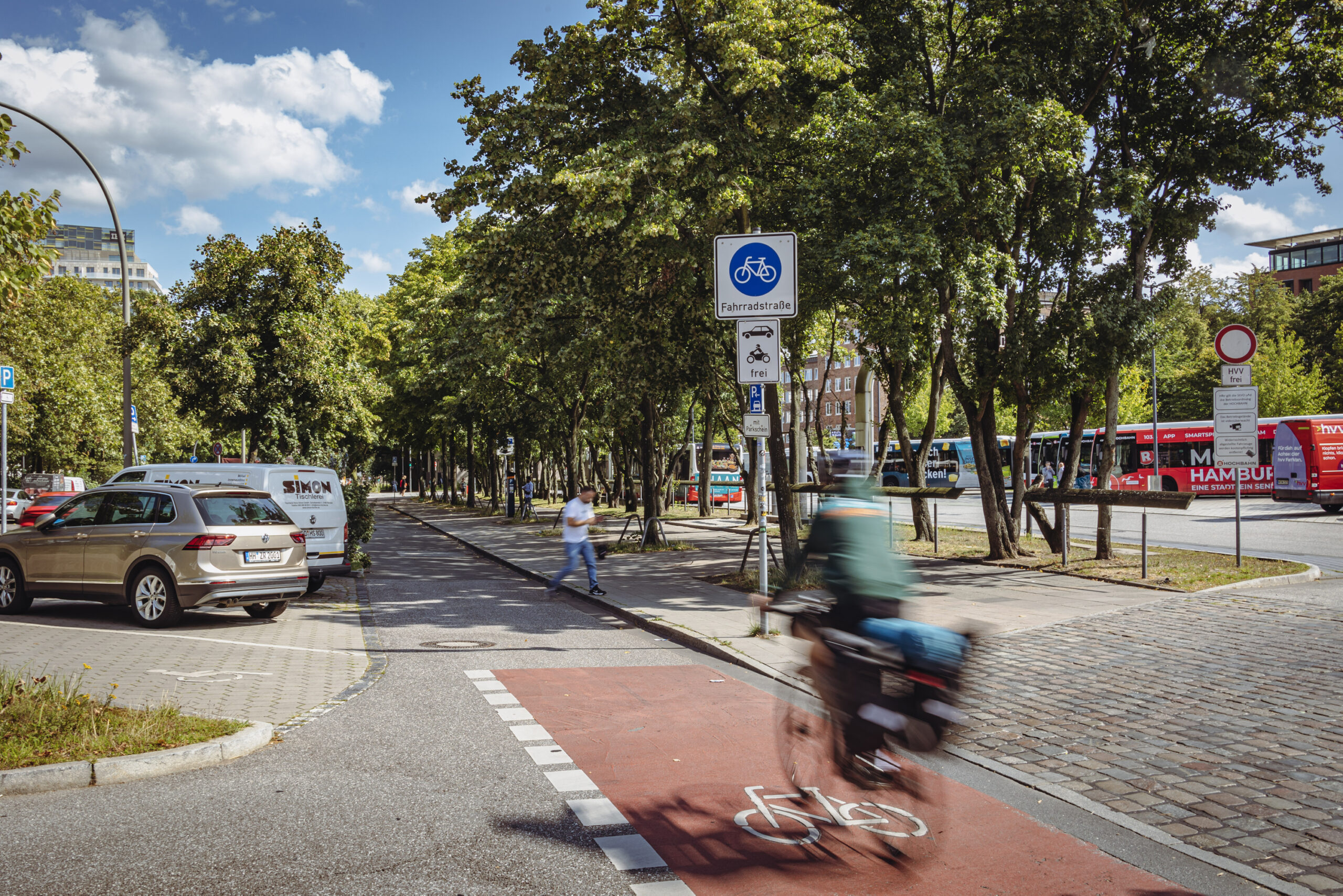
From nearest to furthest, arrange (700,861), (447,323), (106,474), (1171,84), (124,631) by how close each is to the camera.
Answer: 1. (700,861)
2. (124,631)
3. (1171,84)
4. (447,323)
5. (106,474)

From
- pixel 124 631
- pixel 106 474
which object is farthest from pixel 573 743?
pixel 106 474

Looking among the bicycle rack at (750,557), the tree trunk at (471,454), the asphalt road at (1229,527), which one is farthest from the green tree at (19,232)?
the tree trunk at (471,454)

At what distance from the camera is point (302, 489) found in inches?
549

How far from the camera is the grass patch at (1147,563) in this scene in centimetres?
1368

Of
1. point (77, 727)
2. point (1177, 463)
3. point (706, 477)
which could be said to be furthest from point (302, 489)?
point (1177, 463)

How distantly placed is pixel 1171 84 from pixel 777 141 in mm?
6397

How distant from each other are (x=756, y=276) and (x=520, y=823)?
22.8 feet

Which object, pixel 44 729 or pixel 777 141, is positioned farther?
pixel 777 141

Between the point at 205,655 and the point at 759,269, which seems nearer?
the point at 205,655

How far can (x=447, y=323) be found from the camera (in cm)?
3209

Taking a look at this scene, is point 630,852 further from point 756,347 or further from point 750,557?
point 750,557

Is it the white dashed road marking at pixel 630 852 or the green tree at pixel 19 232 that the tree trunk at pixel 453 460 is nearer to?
the green tree at pixel 19 232

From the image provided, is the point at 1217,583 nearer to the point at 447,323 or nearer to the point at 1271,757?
the point at 1271,757

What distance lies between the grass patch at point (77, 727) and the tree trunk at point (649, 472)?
15.9m
